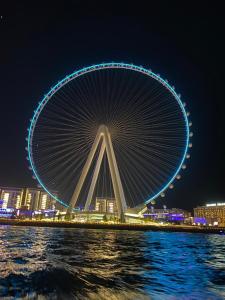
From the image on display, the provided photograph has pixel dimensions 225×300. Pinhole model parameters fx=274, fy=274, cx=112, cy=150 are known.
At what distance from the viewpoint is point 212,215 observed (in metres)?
144

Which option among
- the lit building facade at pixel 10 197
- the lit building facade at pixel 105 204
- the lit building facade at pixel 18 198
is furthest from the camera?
the lit building facade at pixel 105 204

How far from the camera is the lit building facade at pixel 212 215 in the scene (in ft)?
446

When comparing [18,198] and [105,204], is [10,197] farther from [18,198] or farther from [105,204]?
[105,204]

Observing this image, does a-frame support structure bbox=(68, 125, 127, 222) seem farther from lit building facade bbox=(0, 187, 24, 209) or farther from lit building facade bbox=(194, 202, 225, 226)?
lit building facade bbox=(0, 187, 24, 209)

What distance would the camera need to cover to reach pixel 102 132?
50719mm

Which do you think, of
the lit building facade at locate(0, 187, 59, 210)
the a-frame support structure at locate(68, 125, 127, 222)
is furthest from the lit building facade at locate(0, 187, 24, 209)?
the a-frame support structure at locate(68, 125, 127, 222)

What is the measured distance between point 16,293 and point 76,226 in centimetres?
5854

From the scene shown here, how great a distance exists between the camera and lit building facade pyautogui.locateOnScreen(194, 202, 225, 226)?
5350 inches

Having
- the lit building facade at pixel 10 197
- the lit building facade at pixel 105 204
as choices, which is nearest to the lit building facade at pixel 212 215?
the lit building facade at pixel 105 204

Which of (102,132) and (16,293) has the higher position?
(102,132)

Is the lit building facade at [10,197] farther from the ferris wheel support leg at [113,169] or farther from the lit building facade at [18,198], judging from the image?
the ferris wheel support leg at [113,169]

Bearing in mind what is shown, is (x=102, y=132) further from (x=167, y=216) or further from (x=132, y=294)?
(x=167, y=216)

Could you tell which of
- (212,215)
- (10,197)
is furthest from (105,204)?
(212,215)

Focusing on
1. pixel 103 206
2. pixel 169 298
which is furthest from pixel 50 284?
pixel 103 206
